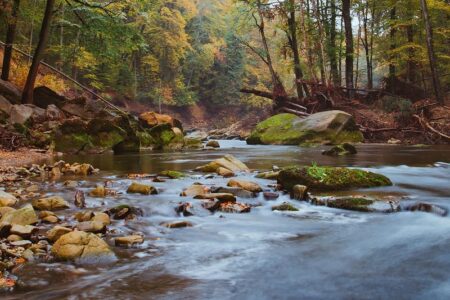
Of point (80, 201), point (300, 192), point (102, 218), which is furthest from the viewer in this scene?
point (300, 192)

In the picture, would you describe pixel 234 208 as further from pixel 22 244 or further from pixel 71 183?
pixel 71 183

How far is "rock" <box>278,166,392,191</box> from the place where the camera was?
6.30m

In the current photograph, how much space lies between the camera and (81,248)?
11.8 ft

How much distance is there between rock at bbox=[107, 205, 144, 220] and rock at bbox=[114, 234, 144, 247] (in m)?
0.88

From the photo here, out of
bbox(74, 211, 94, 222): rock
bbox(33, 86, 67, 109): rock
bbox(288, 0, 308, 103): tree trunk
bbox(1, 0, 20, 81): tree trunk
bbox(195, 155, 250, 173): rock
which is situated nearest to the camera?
bbox(74, 211, 94, 222): rock

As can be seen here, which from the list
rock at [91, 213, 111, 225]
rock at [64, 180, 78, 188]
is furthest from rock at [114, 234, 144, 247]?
rock at [64, 180, 78, 188]

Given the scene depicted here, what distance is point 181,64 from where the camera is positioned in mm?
46469

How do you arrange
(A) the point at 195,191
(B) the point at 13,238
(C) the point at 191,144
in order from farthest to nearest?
(C) the point at 191,144, (A) the point at 195,191, (B) the point at 13,238

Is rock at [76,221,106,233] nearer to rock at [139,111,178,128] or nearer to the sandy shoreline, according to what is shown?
the sandy shoreline

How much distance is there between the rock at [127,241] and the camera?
3998mm

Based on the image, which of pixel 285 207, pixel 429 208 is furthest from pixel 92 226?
pixel 429 208

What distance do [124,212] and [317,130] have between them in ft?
40.4

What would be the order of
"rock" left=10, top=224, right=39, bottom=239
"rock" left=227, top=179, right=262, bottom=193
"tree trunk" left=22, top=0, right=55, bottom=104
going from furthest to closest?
1. "tree trunk" left=22, top=0, right=55, bottom=104
2. "rock" left=227, top=179, right=262, bottom=193
3. "rock" left=10, top=224, right=39, bottom=239

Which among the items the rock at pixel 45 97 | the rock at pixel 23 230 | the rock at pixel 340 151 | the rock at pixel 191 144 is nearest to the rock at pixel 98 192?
the rock at pixel 23 230
